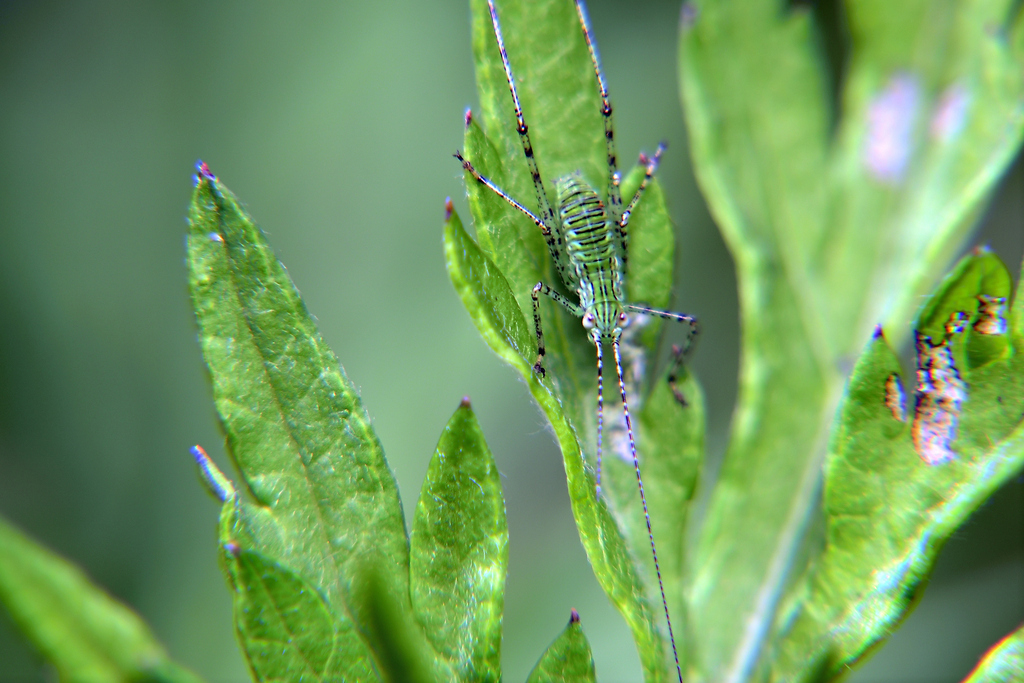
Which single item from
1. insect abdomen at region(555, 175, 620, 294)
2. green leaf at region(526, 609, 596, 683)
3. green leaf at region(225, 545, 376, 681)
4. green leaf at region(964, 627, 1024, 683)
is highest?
insect abdomen at region(555, 175, 620, 294)

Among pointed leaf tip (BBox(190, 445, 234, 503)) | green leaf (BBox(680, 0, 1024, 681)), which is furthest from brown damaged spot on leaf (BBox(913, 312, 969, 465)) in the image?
pointed leaf tip (BBox(190, 445, 234, 503))

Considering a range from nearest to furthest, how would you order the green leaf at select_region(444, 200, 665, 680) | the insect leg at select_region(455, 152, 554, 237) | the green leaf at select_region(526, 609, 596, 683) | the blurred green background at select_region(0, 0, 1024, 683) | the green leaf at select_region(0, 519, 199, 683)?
the green leaf at select_region(0, 519, 199, 683)
the green leaf at select_region(526, 609, 596, 683)
the green leaf at select_region(444, 200, 665, 680)
the insect leg at select_region(455, 152, 554, 237)
the blurred green background at select_region(0, 0, 1024, 683)

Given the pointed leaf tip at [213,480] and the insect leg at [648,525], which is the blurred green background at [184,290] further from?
the pointed leaf tip at [213,480]

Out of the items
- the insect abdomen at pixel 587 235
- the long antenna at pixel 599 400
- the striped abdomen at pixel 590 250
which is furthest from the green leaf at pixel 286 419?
the insect abdomen at pixel 587 235

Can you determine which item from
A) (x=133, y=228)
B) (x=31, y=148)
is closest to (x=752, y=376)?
(x=133, y=228)

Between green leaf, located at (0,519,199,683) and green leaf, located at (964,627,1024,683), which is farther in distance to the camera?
green leaf, located at (964,627,1024,683)

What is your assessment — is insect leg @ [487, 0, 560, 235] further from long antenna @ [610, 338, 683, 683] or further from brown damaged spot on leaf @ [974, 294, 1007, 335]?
brown damaged spot on leaf @ [974, 294, 1007, 335]
